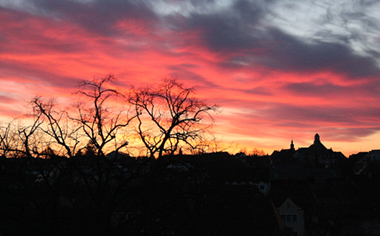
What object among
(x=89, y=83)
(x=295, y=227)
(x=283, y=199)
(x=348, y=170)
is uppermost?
(x=348, y=170)

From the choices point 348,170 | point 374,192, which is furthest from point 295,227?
point 348,170

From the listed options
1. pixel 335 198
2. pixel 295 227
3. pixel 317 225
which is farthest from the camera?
pixel 335 198

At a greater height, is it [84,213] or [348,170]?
[348,170]

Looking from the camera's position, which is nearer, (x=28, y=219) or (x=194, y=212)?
(x=28, y=219)

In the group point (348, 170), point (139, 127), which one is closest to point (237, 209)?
point (139, 127)

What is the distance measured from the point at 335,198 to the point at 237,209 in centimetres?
5619

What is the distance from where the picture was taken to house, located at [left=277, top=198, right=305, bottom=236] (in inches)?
2384

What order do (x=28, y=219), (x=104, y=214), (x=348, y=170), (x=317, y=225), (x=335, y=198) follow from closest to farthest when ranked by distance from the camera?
(x=28, y=219)
(x=104, y=214)
(x=317, y=225)
(x=335, y=198)
(x=348, y=170)

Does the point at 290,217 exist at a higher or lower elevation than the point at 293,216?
lower

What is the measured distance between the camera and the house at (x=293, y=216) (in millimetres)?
60562

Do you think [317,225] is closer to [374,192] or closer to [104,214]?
[374,192]

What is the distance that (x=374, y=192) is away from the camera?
7862 cm

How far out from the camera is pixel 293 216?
60.8 metres

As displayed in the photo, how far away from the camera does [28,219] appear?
2059 cm
